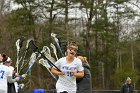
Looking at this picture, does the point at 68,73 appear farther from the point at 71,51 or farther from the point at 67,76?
the point at 71,51

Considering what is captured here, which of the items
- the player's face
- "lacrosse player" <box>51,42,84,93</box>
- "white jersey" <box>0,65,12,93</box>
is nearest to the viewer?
the player's face

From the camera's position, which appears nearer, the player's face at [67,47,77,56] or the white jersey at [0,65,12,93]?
the player's face at [67,47,77,56]

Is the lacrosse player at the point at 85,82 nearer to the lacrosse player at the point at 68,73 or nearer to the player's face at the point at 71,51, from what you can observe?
the lacrosse player at the point at 68,73

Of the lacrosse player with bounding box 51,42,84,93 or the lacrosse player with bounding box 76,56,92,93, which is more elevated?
the lacrosse player with bounding box 51,42,84,93

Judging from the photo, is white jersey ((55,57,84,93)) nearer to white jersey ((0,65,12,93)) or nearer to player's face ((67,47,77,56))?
player's face ((67,47,77,56))

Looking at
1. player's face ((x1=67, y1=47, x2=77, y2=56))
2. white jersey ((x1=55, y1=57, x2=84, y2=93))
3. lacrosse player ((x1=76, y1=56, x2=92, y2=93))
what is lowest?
lacrosse player ((x1=76, y1=56, x2=92, y2=93))

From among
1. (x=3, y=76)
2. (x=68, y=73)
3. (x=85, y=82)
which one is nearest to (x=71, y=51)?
(x=68, y=73)

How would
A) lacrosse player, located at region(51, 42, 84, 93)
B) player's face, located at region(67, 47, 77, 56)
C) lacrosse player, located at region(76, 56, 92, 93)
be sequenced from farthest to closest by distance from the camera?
lacrosse player, located at region(76, 56, 92, 93), lacrosse player, located at region(51, 42, 84, 93), player's face, located at region(67, 47, 77, 56)

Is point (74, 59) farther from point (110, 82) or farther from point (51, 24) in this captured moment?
point (110, 82)

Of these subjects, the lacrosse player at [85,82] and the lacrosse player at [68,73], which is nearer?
the lacrosse player at [68,73]

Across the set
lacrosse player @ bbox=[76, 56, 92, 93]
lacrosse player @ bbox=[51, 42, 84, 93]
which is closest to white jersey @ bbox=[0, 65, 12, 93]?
lacrosse player @ bbox=[76, 56, 92, 93]

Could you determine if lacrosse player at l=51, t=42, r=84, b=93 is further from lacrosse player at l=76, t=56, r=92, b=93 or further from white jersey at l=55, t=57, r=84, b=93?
lacrosse player at l=76, t=56, r=92, b=93

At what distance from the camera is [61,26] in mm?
44062

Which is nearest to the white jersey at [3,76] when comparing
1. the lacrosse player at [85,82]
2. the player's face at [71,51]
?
the lacrosse player at [85,82]
